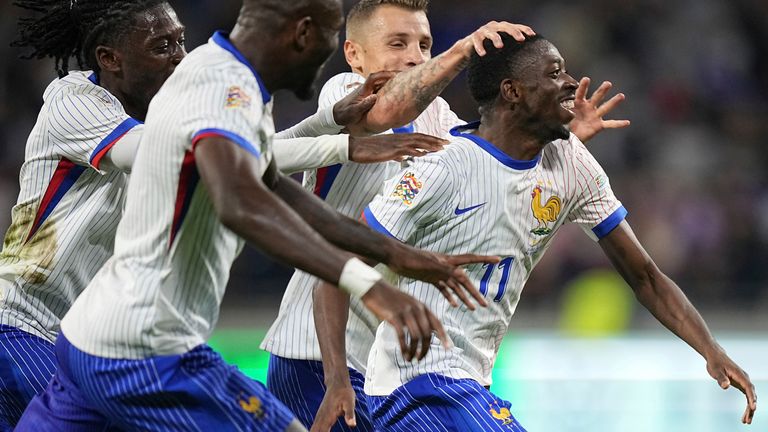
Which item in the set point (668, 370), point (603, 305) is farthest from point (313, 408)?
point (603, 305)

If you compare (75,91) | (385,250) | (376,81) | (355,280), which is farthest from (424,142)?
(355,280)

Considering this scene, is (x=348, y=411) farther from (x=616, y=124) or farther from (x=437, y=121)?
(x=616, y=124)

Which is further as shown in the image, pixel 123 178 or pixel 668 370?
pixel 668 370

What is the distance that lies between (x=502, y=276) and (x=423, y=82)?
87cm

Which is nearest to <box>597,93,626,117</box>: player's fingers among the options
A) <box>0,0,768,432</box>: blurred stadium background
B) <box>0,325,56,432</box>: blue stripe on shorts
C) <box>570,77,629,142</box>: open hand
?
<box>570,77,629,142</box>: open hand

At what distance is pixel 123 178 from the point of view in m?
5.21

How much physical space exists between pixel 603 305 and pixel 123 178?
8894 millimetres

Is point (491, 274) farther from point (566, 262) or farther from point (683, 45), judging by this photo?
point (683, 45)

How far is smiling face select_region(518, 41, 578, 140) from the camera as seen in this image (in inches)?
209

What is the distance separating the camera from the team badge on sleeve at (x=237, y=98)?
3.65 meters

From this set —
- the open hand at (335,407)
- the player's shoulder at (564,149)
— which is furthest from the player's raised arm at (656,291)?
the open hand at (335,407)

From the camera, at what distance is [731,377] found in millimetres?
5344

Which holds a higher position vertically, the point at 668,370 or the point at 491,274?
the point at 491,274

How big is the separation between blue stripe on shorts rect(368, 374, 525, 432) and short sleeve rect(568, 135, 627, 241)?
100cm
